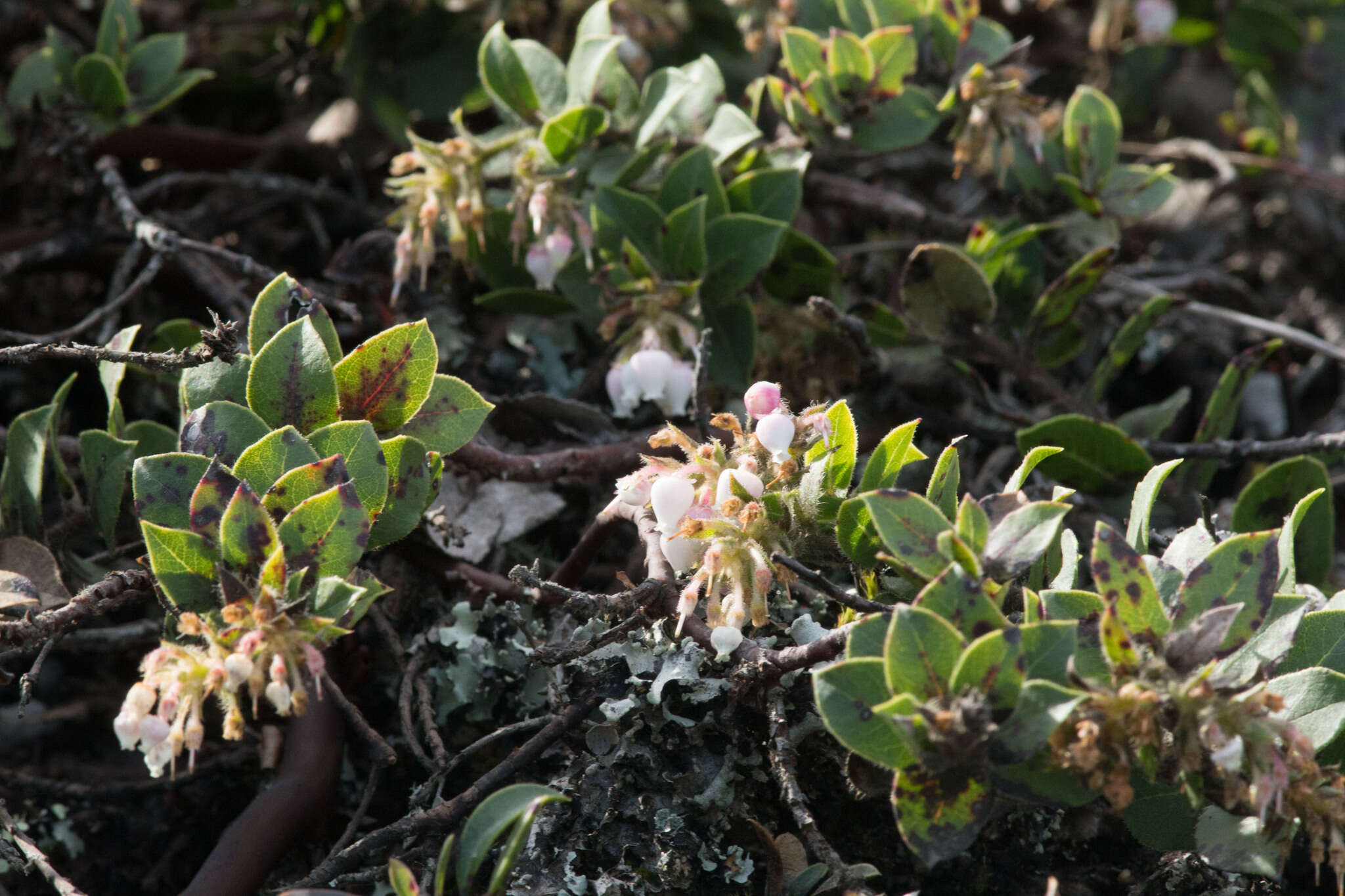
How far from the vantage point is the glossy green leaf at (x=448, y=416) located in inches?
38.1

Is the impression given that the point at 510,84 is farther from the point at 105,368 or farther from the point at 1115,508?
the point at 1115,508

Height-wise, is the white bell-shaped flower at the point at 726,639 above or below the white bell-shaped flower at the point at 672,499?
below

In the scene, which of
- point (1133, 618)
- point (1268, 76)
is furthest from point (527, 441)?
point (1268, 76)

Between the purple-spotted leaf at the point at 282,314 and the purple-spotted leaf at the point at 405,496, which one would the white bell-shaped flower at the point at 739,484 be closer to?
the purple-spotted leaf at the point at 405,496

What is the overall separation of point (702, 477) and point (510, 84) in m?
0.64

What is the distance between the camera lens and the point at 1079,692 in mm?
713

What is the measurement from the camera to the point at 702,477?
3.05 ft

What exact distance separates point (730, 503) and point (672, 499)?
5cm

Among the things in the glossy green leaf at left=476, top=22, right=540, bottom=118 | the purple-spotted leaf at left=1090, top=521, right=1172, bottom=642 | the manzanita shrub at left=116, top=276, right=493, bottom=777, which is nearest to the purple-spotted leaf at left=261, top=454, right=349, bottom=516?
the manzanita shrub at left=116, top=276, right=493, bottom=777

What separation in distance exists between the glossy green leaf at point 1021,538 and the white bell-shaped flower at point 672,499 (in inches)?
9.4

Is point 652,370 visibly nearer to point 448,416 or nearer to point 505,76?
point 448,416

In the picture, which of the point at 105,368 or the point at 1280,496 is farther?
the point at 1280,496

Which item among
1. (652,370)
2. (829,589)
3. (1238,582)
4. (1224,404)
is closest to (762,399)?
(829,589)

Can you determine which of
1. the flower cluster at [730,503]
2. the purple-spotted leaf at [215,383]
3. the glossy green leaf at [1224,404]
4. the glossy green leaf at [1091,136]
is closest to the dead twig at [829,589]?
the flower cluster at [730,503]
